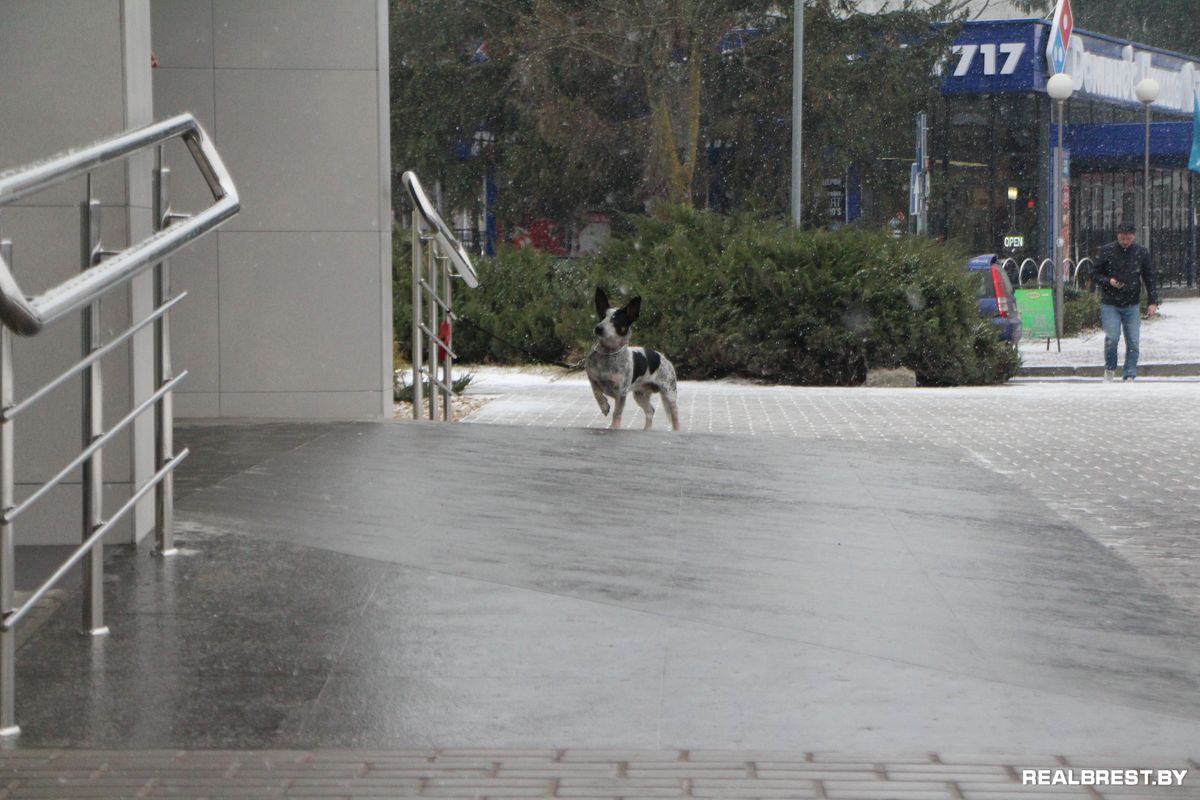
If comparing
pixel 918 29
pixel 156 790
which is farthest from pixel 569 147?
pixel 156 790

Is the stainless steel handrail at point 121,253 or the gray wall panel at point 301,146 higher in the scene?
the gray wall panel at point 301,146

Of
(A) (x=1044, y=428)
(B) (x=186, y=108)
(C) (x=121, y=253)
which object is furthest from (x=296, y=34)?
(C) (x=121, y=253)

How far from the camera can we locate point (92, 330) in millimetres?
4762

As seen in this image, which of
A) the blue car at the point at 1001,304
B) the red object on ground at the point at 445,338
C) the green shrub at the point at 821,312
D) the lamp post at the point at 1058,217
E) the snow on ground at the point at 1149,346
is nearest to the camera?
the red object on ground at the point at 445,338

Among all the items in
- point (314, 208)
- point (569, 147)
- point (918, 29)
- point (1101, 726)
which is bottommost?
point (1101, 726)

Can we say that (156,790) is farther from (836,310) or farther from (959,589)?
(836,310)

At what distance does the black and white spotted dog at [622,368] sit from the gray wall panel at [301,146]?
1.90 metres

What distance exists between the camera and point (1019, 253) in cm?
4447

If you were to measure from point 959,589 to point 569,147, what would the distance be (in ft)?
105

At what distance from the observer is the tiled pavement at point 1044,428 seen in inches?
318

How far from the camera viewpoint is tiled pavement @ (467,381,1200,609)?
26.5ft

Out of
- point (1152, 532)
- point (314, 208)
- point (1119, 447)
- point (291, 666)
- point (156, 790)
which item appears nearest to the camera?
point (156, 790)

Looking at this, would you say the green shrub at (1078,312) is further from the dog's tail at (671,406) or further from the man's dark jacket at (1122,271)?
the dog's tail at (671,406)

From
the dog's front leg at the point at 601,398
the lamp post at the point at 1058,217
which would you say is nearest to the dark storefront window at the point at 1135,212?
the lamp post at the point at 1058,217
